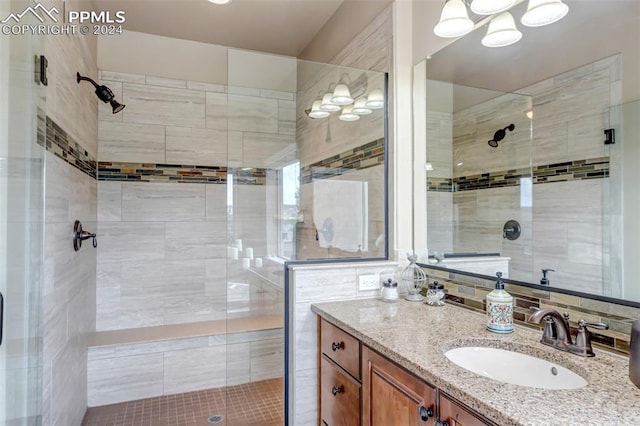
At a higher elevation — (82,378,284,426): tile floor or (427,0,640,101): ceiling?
(427,0,640,101): ceiling

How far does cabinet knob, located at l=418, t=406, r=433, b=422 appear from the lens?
108cm

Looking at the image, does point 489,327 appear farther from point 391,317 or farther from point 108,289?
point 108,289

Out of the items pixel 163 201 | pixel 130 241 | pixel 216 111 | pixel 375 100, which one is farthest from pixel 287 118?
pixel 130 241

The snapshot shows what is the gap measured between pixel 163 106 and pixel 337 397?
2.86m

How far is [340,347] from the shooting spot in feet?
A: 5.37

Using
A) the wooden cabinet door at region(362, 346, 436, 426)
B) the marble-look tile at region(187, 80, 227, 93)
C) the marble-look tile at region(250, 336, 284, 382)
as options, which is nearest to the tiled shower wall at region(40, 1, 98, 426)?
the marble-look tile at region(187, 80, 227, 93)

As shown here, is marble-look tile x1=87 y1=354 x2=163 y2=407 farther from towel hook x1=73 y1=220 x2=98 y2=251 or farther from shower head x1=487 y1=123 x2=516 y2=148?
shower head x1=487 y1=123 x2=516 y2=148

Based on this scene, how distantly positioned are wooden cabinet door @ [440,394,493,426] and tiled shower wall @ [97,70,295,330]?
6.99 feet

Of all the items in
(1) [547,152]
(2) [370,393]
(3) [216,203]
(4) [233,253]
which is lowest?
(2) [370,393]

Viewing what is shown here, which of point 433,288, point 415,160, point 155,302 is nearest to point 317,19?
point 415,160

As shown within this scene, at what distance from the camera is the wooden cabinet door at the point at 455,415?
36.5 inches

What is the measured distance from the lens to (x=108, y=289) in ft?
10.4

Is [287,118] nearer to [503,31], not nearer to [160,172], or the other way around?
[160,172]

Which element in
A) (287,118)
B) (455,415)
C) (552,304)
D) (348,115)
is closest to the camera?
(455,415)
